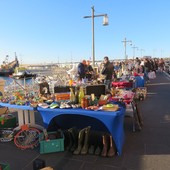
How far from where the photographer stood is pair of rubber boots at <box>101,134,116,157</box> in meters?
3.37

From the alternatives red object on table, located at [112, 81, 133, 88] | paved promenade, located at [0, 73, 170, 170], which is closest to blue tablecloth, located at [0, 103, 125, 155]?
paved promenade, located at [0, 73, 170, 170]

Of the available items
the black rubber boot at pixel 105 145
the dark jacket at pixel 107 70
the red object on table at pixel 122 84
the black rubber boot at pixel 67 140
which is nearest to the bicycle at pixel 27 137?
the black rubber boot at pixel 67 140

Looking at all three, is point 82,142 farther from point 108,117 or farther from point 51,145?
point 108,117

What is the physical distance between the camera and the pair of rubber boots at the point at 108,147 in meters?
3.37

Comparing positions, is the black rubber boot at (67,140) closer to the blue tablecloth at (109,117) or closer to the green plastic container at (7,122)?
the blue tablecloth at (109,117)

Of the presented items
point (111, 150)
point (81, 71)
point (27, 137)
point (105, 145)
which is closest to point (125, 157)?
point (111, 150)

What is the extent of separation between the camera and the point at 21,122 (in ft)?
14.1

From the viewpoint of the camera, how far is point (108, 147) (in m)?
3.50

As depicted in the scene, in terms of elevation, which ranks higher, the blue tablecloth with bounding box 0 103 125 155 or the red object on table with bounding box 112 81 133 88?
the red object on table with bounding box 112 81 133 88

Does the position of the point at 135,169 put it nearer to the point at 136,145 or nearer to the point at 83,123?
the point at 136,145

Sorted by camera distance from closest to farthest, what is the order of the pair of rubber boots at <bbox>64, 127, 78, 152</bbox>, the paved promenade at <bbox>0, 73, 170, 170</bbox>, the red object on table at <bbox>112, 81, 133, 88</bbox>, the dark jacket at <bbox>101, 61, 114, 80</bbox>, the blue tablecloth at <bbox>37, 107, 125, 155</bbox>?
the paved promenade at <bbox>0, 73, 170, 170</bbox>
the blue tablecloth at <bbox>37, 107, 125, 155</bbox>
the pair of rubber boots at <bbox>64, 127, 78, 152</bbox>
the red object on table at <bbox>112, 81, 133, 88</bbox>
the dark jacket at <bbox>101, 61, 114, 80</bbox>

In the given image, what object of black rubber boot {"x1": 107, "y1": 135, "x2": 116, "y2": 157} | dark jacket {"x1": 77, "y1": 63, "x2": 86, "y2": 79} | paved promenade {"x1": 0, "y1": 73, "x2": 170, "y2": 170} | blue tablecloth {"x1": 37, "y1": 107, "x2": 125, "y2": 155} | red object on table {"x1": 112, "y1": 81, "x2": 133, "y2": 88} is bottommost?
paved promenade {"x1": 0, "y1": 73, "x2": 170, "y2": 170}

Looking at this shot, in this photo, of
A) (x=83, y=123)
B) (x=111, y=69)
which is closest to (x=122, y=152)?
(x=83, y=123)

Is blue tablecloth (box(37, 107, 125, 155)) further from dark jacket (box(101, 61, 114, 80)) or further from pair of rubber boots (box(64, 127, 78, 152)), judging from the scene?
dark jacket (box(101, 61, 114, 80))
